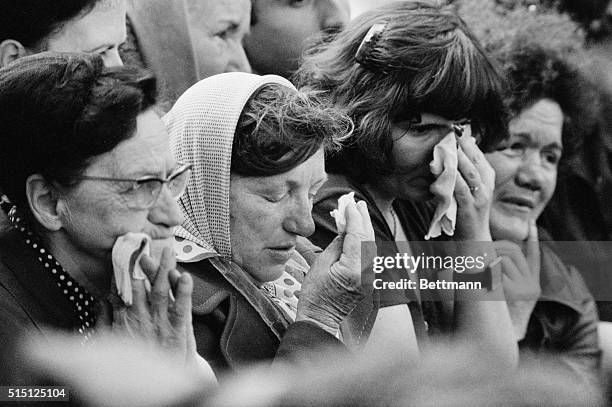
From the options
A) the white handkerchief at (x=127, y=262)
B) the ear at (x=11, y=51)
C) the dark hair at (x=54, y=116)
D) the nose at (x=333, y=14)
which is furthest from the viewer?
the nose at (x=333, y=14)

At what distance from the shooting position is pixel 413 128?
3115mm

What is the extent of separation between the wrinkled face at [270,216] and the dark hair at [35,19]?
57 centimetres

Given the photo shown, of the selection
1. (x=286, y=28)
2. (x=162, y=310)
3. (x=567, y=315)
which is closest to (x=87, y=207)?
(x=162, y=310)

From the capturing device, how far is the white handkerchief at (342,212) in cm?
281

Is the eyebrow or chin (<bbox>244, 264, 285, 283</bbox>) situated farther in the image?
the eyebrow

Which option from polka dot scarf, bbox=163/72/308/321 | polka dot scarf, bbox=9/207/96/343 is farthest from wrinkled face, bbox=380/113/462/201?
polka dot scarf, bbox=9/207/96/343

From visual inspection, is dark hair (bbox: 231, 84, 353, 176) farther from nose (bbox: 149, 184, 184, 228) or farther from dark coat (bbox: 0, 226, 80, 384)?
dark coat (bbox: 0, 226, 80, 384)

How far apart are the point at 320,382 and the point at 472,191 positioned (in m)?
0.77

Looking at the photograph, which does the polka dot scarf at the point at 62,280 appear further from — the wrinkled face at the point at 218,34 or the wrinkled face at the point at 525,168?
the wrinkled face at the point at 525,168

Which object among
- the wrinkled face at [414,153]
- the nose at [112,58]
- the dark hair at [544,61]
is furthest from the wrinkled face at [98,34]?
the dark hair at [544,61]

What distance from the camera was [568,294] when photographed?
3432 millimetres

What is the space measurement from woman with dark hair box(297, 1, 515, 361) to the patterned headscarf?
1.36ft

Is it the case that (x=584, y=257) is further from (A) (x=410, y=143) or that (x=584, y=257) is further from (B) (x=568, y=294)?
(A) (x=410, y=143)

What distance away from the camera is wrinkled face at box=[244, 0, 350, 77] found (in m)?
3.13
